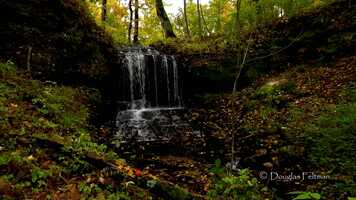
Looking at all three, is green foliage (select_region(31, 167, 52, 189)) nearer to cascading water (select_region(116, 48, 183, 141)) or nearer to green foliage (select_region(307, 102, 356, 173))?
green foliage (select_region(307, 102, 356, 173))

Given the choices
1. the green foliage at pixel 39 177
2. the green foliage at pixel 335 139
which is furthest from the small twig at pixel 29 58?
the green foliage at pixel 335 139

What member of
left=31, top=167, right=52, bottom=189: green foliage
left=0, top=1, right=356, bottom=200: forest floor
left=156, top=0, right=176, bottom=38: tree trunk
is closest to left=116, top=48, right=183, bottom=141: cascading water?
left=0, top=1, right=356, bottom=200: forest floor

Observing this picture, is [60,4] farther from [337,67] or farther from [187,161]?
[337,67]

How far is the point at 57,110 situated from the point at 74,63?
3.41 metres

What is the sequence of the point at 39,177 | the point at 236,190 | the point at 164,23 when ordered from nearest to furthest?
1. the point at 39,177
2. the point at 236,190
3. the point at 164,23

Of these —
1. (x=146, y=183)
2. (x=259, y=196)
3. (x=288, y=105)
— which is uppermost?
(x=288, y=105)

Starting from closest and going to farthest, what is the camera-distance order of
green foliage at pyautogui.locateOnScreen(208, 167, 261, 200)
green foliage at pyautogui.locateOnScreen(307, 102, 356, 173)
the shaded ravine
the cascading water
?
green foliage at pyautogui.locateOnScreen(208, 167, 261, 200)
green foliage at pyautogui.locateOnScreen(307, 102, 356, 173)
the shaded ravine
the cascading water

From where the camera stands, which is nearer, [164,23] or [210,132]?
[210,132]

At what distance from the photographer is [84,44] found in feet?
35.6

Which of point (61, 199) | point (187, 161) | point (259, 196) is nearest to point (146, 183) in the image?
point (61, 199)

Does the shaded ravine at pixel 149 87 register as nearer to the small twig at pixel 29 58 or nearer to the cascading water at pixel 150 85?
the cascading water at pixel 150 85

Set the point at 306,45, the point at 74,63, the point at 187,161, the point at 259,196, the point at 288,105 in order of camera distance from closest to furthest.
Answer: the point at 259,196 → the point at 187,161 → the point at 288,105 → the point at 74,63 → the point at 306,45

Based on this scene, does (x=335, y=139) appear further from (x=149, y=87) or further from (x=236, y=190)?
(x=149, y=87)

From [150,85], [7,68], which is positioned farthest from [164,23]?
[7,68]
